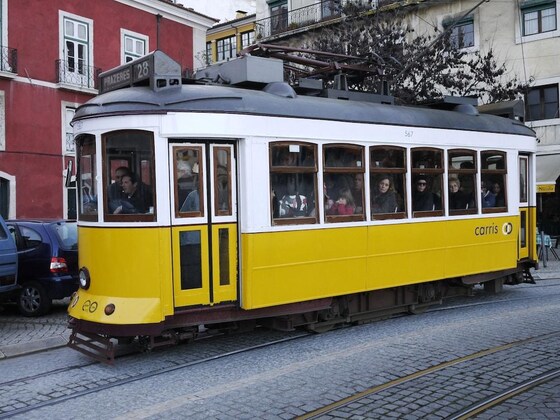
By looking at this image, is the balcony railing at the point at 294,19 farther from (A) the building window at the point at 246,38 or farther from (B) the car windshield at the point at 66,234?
(B) the car windshield at the point at 66,234

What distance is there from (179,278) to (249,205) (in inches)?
45.0

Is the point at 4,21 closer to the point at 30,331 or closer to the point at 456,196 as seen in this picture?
the point at 30,331

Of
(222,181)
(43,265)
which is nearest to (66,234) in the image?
(43,265)

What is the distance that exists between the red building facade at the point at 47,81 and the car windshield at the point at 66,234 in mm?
10127

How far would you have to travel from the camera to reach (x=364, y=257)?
829 cm

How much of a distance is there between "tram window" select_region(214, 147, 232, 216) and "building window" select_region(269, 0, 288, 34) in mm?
23008

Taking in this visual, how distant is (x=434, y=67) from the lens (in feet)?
60.7

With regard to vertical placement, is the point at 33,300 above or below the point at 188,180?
below

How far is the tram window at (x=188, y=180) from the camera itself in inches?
269

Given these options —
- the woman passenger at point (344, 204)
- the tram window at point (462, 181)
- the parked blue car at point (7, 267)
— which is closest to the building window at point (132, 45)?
the parked blue car at point (7, 267)

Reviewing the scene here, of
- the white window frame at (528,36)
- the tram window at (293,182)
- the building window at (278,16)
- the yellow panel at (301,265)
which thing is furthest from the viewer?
the building window at (278,16)

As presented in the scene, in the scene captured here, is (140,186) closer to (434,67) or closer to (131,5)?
(434,67)

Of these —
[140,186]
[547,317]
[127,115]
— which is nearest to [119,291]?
[140,186]

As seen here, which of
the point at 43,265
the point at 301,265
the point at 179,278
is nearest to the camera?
the point at 179,278
